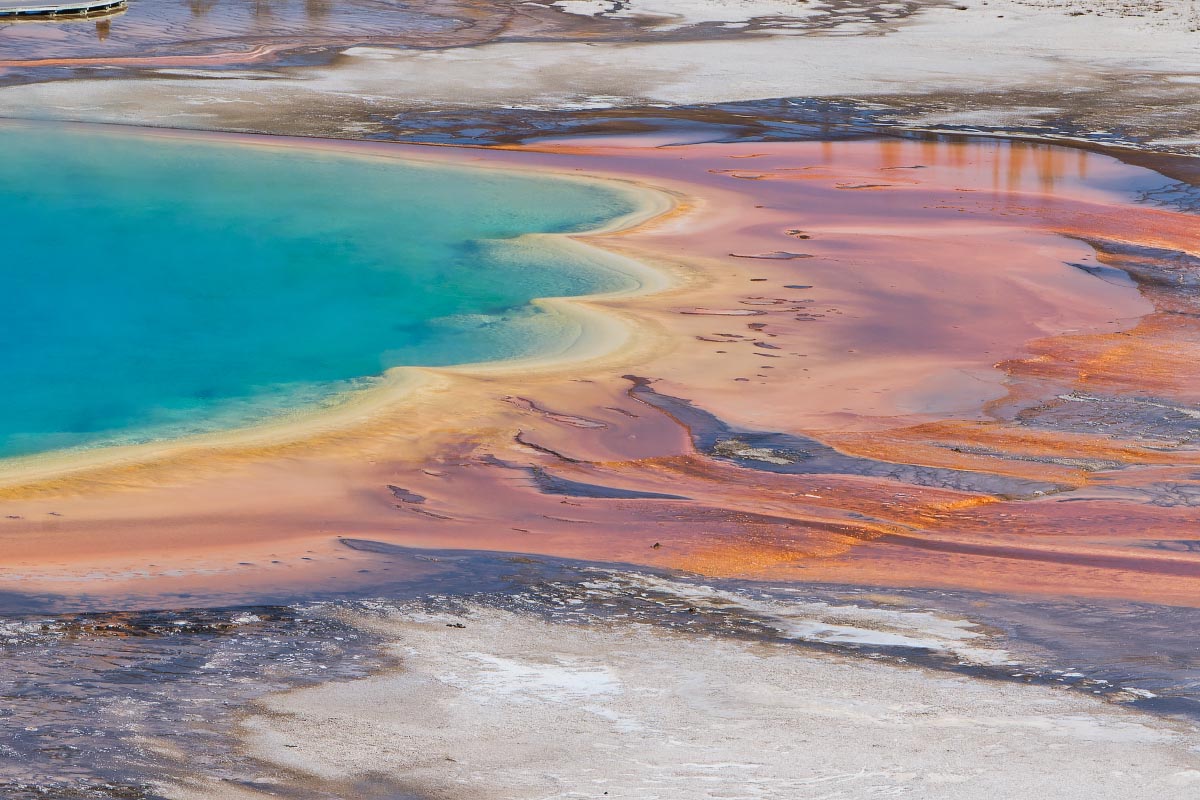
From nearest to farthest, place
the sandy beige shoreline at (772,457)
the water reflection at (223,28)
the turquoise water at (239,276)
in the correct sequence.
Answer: the sandy beige shoreline at (772,457) → the turquoise water at (239,276) → the water reflection at (223,28)

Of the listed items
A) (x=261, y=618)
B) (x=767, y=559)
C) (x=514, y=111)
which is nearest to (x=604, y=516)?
(x=767, y=559)

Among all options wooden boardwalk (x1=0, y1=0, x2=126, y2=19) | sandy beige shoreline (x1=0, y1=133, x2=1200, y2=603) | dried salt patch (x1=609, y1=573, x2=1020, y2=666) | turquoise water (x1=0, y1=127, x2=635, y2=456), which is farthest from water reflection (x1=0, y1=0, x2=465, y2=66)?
dried salt patch (x1=609, y1=573, x2=1020, y2=666)

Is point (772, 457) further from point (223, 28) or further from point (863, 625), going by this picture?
point (223, 28)

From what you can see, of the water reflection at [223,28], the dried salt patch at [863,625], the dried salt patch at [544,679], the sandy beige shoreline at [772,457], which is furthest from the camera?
the water reflection at [223,28]

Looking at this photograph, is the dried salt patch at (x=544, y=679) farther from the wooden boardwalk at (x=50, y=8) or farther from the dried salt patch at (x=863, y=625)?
the wooden boardwalk at (x=50, y=8)

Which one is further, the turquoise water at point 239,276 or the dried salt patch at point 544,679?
the turquoise water at point 239,276

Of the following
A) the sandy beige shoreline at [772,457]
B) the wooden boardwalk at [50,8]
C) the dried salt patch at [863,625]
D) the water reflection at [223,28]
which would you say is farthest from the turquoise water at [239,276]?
the wooden boardwalk at [50,8]

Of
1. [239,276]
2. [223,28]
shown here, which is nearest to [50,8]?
[223,28]
